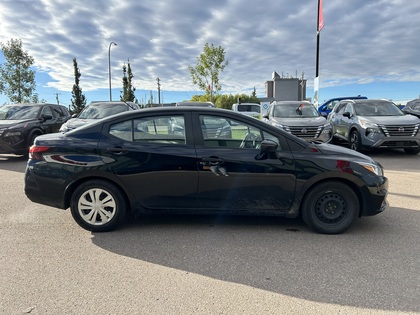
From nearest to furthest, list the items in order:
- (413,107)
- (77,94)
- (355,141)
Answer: (355,141)
(413,107)
(77,94)

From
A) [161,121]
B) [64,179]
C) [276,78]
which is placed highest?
[276,78]

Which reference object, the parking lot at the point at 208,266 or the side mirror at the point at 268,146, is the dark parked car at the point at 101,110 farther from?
the side mirror at the point at 268,146

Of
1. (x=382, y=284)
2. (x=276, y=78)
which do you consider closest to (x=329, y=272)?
(x=382, y=284)

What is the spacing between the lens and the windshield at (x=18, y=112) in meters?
10.4

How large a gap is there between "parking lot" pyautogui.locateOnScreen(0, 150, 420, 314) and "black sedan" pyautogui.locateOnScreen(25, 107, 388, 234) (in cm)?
33

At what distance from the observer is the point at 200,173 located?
13.1ft

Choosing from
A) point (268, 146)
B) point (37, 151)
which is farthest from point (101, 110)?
point (268, 146)

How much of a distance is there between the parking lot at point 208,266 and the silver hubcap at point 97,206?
220 millimetres

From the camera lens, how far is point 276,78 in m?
83.8

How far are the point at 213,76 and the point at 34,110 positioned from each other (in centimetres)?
2533

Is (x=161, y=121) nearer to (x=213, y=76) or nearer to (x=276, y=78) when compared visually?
(x=213, y=76)

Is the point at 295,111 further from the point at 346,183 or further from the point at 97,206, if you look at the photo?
the point at 97,206

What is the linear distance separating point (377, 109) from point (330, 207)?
784 centimetres

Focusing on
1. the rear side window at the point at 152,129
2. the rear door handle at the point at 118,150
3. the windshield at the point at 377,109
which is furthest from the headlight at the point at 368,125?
the rear door handle at the point at 118,150
